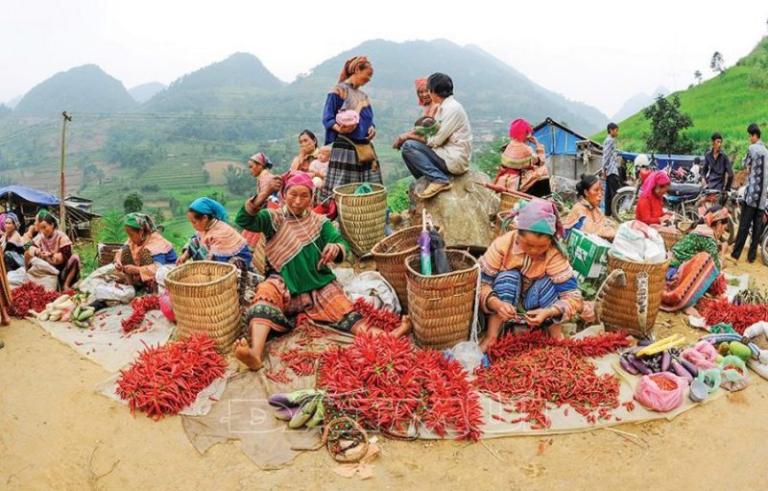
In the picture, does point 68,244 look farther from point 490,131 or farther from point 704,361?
point 490,131

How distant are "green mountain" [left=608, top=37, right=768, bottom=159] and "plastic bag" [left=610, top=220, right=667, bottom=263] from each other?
42.1 ft

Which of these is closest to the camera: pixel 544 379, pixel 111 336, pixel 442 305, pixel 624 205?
pixel 544 379

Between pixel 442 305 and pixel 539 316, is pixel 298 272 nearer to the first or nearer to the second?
pixel 442 305

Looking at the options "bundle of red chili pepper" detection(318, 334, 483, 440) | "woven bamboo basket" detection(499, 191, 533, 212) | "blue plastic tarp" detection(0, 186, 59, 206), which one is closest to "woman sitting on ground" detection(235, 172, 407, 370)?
"bundle of red chili pepper" detection(318, 334, 483, 440)

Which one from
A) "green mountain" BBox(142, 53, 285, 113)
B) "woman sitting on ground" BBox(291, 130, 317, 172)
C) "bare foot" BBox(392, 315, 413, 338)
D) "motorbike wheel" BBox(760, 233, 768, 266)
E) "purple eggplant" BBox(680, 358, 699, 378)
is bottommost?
"motorbike wheel" BBox(760, 233, 768, 266)

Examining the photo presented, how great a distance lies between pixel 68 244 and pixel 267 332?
350 cm

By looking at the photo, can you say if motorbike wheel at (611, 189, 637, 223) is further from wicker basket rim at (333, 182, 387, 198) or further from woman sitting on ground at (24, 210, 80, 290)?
woman sitting on ground at (24, 210, 80, 290)

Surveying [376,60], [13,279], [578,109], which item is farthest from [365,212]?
[578,109]

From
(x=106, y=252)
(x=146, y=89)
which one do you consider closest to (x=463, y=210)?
(x=106, y=252)

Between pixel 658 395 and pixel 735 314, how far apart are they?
1.89m

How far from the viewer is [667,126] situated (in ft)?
53.5

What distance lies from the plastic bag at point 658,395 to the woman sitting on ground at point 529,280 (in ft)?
2.10

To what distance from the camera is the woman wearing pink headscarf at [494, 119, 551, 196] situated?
638cm

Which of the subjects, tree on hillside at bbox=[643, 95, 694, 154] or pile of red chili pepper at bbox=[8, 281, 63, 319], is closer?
pile of red chili pepper at bbox=[8, 281, 63, 319]
